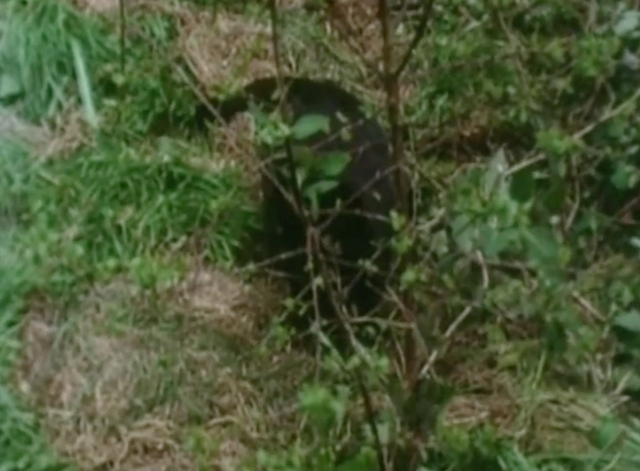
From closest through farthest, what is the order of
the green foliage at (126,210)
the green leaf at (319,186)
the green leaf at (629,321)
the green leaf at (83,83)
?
the green leaf at (319,186) < the green leaf at (629,321) < the green foliage at (126,210) < the green leaf at (83,83)

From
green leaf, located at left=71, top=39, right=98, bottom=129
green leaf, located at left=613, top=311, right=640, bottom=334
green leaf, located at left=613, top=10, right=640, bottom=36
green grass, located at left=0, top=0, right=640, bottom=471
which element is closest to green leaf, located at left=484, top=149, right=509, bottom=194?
green grass, located at left=0, top=0, right=640, bottom=471

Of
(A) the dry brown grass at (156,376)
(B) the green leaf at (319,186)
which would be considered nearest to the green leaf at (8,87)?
(A) the dry brown grass at (156,376)

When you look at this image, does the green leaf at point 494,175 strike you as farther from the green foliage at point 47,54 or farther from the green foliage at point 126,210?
A: the green foliage at point 47,54

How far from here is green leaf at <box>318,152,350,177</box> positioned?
128 inches

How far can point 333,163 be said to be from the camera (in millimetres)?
3285

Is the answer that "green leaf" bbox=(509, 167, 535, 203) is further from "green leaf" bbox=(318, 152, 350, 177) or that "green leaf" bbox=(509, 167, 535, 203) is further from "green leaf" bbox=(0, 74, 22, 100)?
"green leaf" bbox=(0, 74, 22, 100)

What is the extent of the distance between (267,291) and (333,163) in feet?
3.00

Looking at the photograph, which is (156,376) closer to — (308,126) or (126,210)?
→ (126,210)

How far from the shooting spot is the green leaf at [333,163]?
3.26 meters

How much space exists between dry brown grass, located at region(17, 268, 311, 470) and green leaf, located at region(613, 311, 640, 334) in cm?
78

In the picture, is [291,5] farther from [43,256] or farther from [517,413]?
[517,413]

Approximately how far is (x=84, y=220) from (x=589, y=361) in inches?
56.2

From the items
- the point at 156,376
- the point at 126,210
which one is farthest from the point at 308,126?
the point at 126,210

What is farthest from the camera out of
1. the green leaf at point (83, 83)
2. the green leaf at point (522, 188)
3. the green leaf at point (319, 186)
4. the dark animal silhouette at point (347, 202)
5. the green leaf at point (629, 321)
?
the green leaf at point (83, 83)
